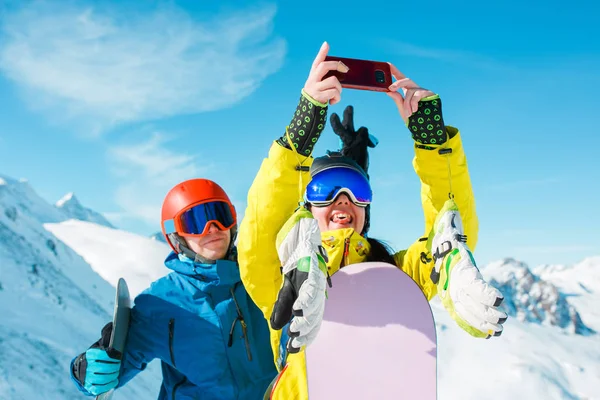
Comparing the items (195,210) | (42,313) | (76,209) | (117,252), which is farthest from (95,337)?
(76,209)

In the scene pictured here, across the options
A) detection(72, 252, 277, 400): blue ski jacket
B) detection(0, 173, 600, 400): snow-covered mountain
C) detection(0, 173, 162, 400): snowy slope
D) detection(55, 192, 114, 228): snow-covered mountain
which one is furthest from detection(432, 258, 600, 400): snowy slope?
detection(55, 192, 114, 228): snow-covered mountain

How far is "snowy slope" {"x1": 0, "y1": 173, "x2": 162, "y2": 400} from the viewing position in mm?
7520

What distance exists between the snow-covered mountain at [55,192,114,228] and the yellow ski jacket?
119 meters

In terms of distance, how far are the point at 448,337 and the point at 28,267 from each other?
13939mm

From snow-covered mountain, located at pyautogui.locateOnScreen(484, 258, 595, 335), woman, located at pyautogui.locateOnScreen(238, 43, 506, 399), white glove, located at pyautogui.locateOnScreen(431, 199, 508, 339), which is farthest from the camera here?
snow-covered mountain, located at pyautogui.locateOnScreen(484, 258, 595, 335)

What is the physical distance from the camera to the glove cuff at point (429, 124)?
2.46 metres

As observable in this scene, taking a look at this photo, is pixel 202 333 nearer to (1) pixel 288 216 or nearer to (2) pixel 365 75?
(1) pixel 288 216

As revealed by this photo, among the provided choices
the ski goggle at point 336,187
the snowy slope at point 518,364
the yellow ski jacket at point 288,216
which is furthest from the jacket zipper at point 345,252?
the snowy slope at point 518,364

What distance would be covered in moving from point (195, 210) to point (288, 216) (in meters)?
1.61

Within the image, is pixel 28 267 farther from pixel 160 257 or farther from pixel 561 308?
pixel 561 308

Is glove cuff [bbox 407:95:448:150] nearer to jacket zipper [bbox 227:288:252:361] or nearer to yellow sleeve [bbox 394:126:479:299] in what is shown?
yellow sleeve [bbox 394:126:479:299]

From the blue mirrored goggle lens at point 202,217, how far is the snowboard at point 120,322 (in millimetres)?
665

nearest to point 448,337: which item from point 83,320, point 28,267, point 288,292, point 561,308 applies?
point 83,320

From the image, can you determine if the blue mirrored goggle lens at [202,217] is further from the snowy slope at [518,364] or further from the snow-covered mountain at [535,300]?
the snow-covered mountain at [535,300]
